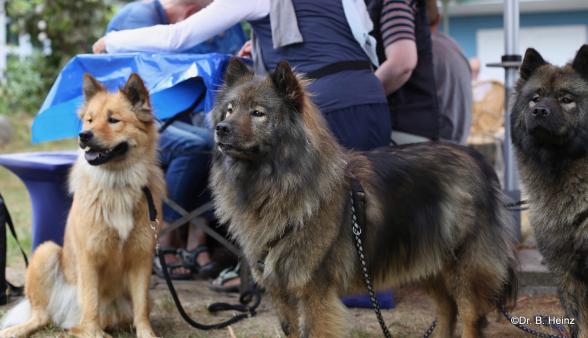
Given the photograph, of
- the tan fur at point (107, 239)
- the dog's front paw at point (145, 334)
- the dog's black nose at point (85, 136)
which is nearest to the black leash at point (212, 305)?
the tan fur at point (107, 239)

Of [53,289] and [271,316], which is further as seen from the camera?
[271,316]

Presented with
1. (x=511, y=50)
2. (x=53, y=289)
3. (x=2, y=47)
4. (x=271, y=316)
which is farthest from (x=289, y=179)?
(x=2, y=47)

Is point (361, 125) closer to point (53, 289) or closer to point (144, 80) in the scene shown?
point (144, 80)

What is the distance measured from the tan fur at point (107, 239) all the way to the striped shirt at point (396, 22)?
1.64 metres

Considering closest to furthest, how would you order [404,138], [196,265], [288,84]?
[288,84]
[404,138]
[196,265]

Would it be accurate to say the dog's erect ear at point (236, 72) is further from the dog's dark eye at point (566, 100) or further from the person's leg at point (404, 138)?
the person's leg at point (404, 138)

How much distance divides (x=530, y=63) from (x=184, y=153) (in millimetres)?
2707

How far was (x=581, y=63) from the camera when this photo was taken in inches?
125

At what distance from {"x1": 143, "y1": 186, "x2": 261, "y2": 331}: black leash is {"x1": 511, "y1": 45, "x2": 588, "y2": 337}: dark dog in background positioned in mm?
1972

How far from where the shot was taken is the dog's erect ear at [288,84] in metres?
3.12

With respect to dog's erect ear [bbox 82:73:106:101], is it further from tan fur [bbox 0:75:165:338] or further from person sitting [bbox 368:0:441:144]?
person sitting [bbox 368:0:441:144]

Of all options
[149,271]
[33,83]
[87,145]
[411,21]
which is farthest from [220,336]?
[33,83]

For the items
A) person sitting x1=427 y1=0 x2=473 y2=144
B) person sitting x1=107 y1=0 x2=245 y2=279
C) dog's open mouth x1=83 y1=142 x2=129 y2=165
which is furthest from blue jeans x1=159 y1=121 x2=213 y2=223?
person sitting x1=427 y1=0 x2=473 y2=144

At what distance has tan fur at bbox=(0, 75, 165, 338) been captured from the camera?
381cm
